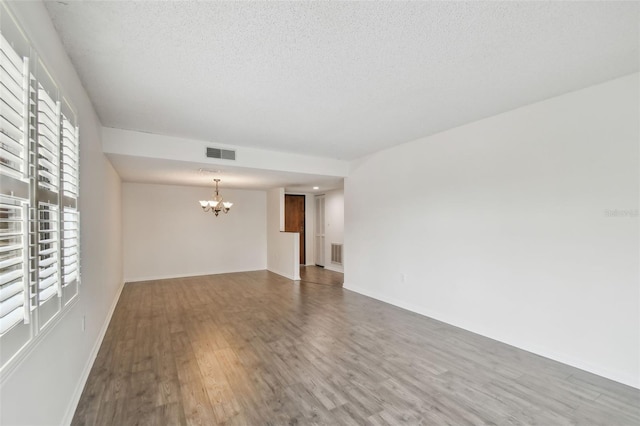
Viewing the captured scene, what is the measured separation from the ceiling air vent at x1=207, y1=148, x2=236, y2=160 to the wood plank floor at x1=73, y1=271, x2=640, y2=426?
239cm

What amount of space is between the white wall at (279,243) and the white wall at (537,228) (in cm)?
288

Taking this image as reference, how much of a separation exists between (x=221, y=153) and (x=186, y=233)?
3719mm

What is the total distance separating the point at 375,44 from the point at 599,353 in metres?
3.39

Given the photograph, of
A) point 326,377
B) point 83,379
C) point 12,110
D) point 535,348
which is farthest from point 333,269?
point 12,110

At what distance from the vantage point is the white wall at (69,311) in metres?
1.38

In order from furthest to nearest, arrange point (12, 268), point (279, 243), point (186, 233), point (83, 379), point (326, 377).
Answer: point (279, 243) < point (186, 233) < point (326, 377) < point (83, 379) < point (12, 268)

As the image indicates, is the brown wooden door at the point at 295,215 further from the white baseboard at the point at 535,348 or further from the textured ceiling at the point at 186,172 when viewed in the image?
the white baseboard at the point at 535,348

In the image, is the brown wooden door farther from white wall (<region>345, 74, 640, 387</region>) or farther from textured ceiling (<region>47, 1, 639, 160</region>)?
textured ceiling (<region>47, 1, 639, 160</region>)

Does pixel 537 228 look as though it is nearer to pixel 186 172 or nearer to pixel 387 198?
pixel 387 198

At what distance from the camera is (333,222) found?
853 centimetres

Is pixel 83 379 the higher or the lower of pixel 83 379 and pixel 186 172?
the lower

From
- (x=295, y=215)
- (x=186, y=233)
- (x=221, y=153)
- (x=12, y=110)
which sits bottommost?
(x=186, y=233)

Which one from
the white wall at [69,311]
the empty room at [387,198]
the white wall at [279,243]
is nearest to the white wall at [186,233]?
the white wall at [279,243]

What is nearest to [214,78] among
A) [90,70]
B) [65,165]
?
[90,70]
